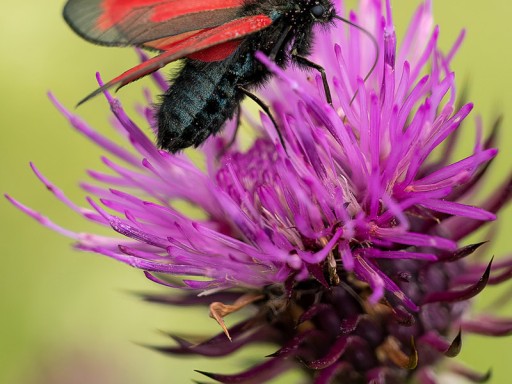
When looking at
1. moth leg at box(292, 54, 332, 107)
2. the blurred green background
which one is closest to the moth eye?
moth leg at box(292, 54, 332, 107)

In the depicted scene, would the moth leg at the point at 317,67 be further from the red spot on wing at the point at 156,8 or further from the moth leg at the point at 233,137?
the moth leg at the point at 233,137

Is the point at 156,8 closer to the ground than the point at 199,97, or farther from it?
farther from it

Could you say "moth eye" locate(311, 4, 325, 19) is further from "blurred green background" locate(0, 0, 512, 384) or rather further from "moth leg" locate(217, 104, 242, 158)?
"blurred green background" locate(0, 0, 512, 384)

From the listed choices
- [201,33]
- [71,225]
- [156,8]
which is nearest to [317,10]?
[201,33]

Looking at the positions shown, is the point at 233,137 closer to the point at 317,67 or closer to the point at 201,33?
the point at 317,67

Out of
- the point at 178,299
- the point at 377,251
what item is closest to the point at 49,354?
the point at 178,299

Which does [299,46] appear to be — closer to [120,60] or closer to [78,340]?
[78,340]
